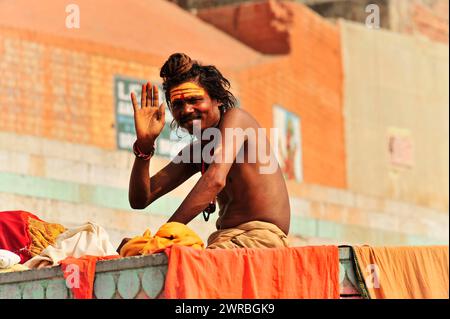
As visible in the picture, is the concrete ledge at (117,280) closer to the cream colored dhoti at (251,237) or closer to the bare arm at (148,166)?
the cream colored dhoti at (251,237)

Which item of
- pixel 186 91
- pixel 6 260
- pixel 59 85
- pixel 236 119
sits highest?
pixel 59 85

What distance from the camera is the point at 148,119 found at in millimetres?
7391

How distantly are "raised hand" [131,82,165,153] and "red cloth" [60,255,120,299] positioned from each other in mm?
901

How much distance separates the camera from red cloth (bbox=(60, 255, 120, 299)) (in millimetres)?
6688

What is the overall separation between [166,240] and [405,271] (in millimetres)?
1310

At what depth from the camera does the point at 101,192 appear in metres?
15.2

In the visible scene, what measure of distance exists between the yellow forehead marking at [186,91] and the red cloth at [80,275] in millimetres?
1099

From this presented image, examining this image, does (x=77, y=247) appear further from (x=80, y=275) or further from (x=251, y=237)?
(x=251, y=237)

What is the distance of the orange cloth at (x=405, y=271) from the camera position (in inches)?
269

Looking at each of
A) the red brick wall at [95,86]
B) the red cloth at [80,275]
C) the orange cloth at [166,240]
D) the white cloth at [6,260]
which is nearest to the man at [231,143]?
the orange cloth at [166,240]

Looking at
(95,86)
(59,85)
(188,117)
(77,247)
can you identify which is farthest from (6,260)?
(95,86)

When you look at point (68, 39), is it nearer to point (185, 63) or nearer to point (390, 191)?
point (390, 191)

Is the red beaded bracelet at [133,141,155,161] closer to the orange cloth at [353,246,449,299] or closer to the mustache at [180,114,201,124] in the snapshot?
the mustache at [180,114,201,124]
